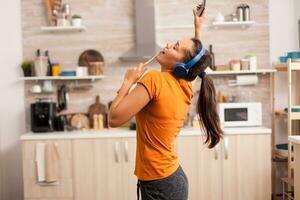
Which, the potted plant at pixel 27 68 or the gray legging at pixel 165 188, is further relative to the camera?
the potted plant at pixel 27 68

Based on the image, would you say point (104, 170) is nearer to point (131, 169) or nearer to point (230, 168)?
point (131, 169)

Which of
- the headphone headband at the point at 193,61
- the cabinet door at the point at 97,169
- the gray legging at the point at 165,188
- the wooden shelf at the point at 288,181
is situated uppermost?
the headphone headband at the point at 193,61

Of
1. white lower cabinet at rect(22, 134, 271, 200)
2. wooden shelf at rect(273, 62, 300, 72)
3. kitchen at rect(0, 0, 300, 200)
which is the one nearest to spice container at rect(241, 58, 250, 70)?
kitchen at rect(0, 0, 300, 200)

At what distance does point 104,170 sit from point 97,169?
0.21 ft

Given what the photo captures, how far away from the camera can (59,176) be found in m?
3.46

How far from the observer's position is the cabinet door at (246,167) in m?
3.48

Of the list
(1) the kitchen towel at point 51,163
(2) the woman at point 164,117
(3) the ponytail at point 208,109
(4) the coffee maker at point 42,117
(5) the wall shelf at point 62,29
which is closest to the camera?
(2) the woman at point 164,117

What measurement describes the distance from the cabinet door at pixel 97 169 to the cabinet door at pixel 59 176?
0.06 metres

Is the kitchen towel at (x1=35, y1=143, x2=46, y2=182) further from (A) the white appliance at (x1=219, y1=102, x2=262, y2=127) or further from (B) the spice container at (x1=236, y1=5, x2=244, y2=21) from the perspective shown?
(B) the spice container at (x1=236, y1=5, x2=244, y2=21)

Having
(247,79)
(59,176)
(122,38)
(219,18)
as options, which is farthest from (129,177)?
(219,18)

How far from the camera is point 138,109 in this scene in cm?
152

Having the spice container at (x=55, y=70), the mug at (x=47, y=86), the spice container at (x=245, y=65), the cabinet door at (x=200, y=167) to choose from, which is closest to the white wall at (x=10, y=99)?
the mug at (x=47, y=86)

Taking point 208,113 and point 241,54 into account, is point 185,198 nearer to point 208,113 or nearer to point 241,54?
point 208,113

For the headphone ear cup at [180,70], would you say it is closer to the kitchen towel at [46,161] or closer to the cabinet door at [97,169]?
the cabinet door at [97,169]
